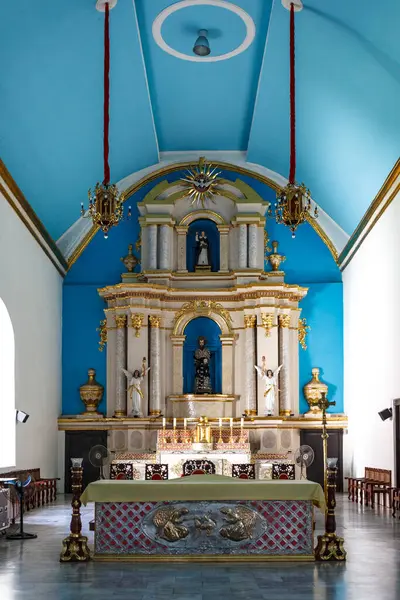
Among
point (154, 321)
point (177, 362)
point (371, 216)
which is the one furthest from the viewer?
point (177, 362)

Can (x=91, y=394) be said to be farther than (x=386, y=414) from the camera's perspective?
Yes

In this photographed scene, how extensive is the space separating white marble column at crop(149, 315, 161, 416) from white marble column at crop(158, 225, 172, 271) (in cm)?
133

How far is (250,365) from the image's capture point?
21672 mm

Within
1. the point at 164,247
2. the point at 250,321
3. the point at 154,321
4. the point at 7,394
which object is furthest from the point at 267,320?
the point at 7,394

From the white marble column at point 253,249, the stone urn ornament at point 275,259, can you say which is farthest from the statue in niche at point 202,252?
the stone urn ornament at point 275,259

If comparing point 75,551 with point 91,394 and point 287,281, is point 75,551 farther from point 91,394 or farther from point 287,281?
point 287,281

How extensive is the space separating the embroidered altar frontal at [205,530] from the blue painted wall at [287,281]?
41.9 ft

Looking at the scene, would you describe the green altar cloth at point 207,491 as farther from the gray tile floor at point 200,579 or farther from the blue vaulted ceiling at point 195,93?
the blue vaulted ceiling at point 195,93

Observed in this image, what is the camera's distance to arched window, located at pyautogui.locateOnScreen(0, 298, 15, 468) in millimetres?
16594

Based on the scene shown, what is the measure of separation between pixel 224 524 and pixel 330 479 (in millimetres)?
1281

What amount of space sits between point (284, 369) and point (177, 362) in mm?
2686

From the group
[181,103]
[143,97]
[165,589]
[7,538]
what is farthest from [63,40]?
[165,589]

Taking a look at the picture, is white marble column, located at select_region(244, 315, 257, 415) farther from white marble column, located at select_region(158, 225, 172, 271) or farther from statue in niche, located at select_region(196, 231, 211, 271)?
white marble column, located at select_region(158, 225, 172, 271)

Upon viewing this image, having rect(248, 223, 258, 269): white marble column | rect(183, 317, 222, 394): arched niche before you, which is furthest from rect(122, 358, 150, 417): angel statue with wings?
rect(248, 223, 258, 269): white marble column
